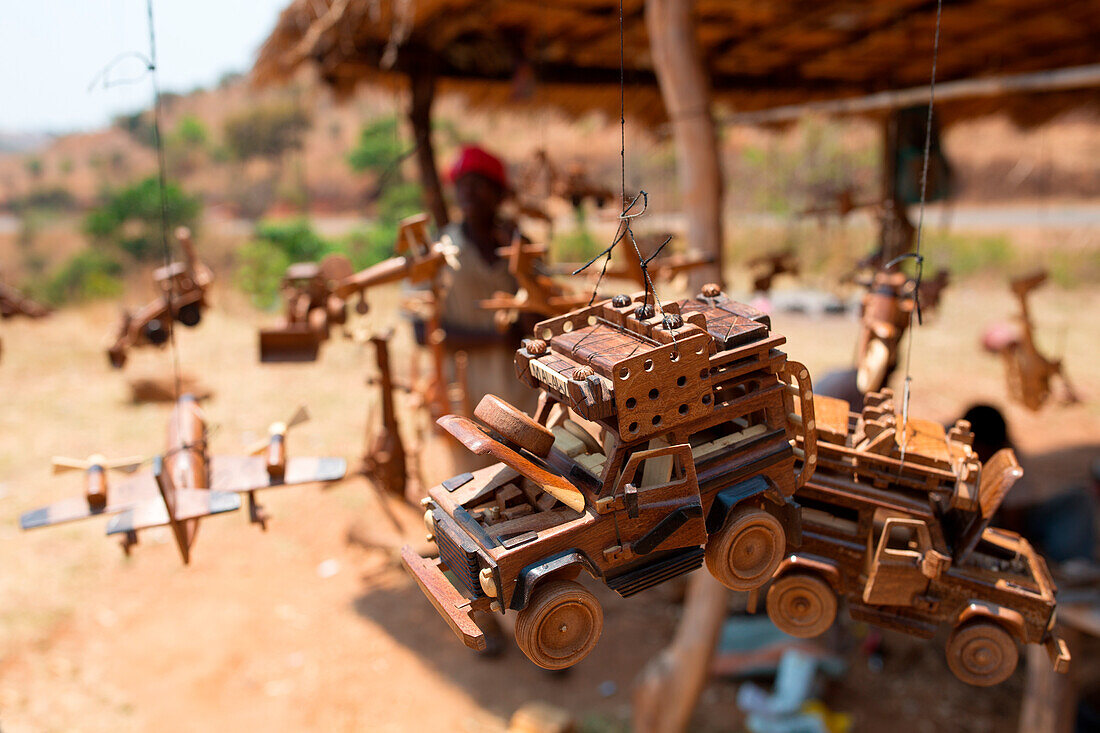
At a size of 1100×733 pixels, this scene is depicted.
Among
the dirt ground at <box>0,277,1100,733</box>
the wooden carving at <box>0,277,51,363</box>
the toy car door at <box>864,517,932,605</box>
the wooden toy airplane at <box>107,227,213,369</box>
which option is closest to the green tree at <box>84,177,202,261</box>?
the dirt ground at <box>0,277,1100,733</box>

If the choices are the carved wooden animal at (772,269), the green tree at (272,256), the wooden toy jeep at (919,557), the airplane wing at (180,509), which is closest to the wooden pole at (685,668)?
the carved wooden animal at (772,269)

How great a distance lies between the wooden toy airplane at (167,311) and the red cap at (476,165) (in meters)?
1.40

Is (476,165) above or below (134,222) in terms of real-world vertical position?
above

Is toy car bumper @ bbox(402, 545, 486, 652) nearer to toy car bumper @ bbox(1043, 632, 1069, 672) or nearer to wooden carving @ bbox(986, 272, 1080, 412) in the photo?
toy car bumper @ bbox(1043, 632, 1069, 672)

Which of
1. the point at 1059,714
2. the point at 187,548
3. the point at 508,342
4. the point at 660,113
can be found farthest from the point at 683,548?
the point at 660,113

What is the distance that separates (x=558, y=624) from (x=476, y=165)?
289cm

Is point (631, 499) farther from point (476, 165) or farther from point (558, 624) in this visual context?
point (476, 165)

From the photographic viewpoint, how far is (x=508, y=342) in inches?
145

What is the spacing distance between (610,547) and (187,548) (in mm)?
1131

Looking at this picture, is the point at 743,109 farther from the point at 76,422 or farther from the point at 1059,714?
the point at 76,422

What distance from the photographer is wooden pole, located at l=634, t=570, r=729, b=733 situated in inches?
137

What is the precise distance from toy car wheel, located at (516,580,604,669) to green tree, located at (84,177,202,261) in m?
11.8

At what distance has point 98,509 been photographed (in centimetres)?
185

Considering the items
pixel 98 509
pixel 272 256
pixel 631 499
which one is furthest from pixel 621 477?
pixel 272 256
